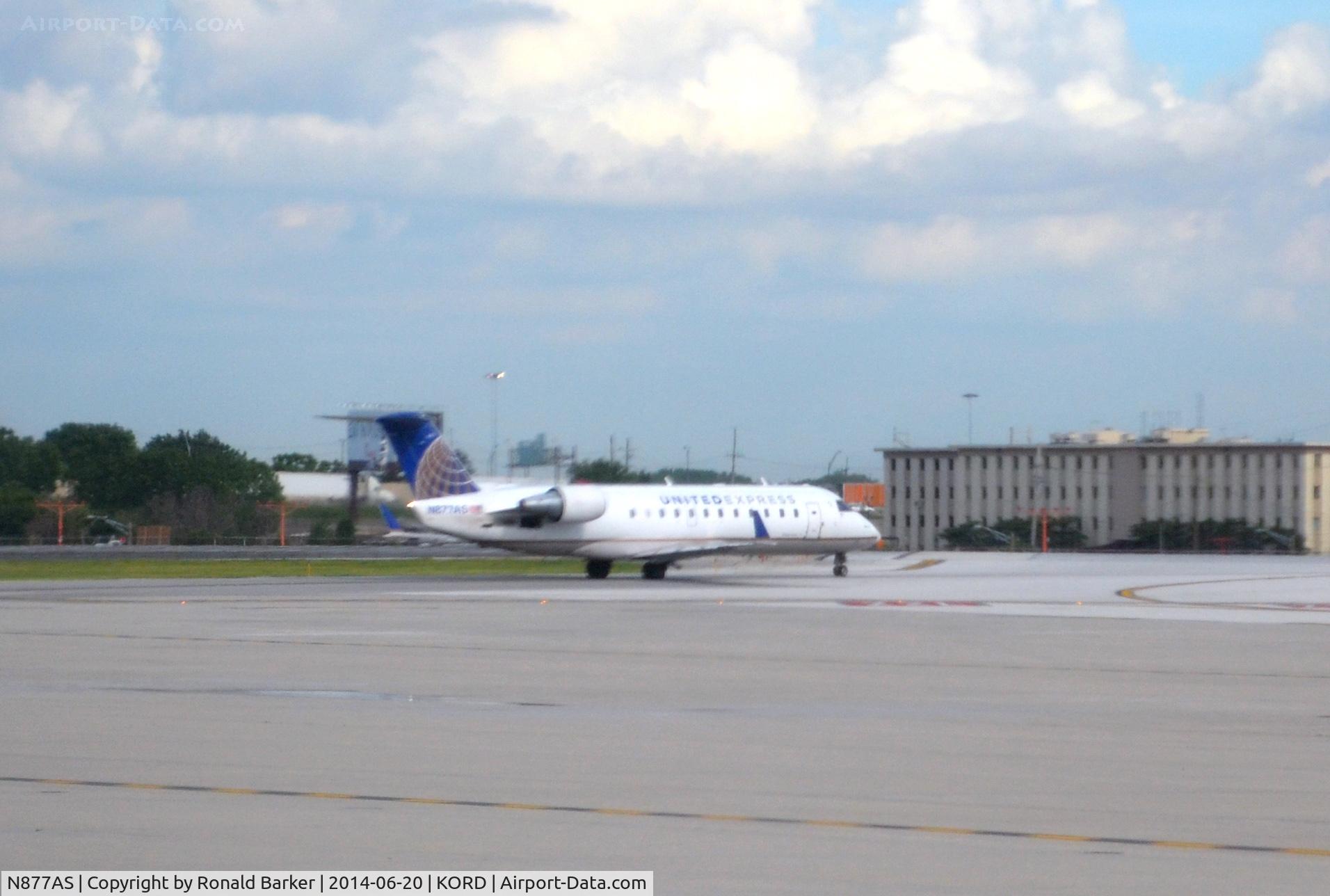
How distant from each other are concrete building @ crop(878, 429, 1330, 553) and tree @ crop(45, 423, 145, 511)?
52.7 metres

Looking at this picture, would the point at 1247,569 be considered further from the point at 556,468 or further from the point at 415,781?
the point at 415,781

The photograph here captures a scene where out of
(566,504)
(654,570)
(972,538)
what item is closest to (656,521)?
(654,570)

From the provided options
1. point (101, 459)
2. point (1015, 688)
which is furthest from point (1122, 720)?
point (101, 459)

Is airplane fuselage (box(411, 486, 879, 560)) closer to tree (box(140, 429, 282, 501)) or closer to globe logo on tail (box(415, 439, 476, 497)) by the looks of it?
globe logo on tail (box(415, 439, 476, 497))

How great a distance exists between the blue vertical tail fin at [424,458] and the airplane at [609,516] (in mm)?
22

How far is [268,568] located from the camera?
60062mm

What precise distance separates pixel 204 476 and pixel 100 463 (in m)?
14.7

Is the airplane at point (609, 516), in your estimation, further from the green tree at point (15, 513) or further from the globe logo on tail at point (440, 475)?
the green tree at point (15, 513)

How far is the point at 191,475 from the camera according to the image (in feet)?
357

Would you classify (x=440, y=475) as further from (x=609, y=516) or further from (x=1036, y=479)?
(x=1036, y=479)

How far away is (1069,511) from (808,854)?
114908mm

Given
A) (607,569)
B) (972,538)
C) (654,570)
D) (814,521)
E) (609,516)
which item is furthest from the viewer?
(972,538)

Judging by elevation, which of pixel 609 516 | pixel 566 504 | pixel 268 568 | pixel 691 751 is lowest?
pixel 268 568

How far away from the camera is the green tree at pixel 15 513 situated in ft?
324
